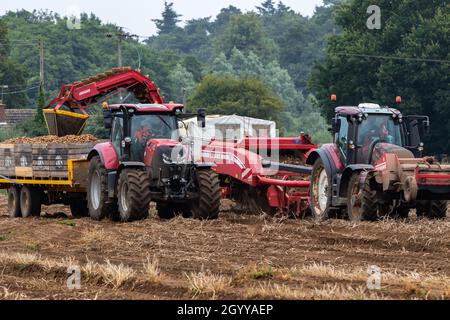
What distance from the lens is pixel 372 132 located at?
64.8 ft

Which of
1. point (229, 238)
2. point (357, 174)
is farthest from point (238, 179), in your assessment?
point (229, 238)

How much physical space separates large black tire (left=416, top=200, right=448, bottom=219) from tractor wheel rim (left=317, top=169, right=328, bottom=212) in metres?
1.70

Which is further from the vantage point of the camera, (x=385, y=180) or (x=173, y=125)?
(x=173, y=125)

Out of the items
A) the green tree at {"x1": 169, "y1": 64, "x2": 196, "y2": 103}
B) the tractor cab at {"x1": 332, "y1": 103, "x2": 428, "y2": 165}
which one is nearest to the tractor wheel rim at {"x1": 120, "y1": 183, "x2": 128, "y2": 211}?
the tractor cab at {"x1": 332, "y1": 103, "x2": 428, "y2": 165}

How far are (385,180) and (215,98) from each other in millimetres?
67611

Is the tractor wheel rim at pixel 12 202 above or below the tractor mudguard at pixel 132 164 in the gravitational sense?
below

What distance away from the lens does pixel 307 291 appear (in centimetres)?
1066

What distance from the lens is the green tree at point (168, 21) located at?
17425cm

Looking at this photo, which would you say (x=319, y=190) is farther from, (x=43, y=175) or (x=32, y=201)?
(x=32, y=201)

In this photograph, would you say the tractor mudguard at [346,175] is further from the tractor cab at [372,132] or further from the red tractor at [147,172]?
the red tractor at [147,172]

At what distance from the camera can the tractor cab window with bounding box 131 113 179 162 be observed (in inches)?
844

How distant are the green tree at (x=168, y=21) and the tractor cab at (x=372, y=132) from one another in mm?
155438

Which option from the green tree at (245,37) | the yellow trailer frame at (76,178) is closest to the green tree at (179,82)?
the green tree at (245,37)
